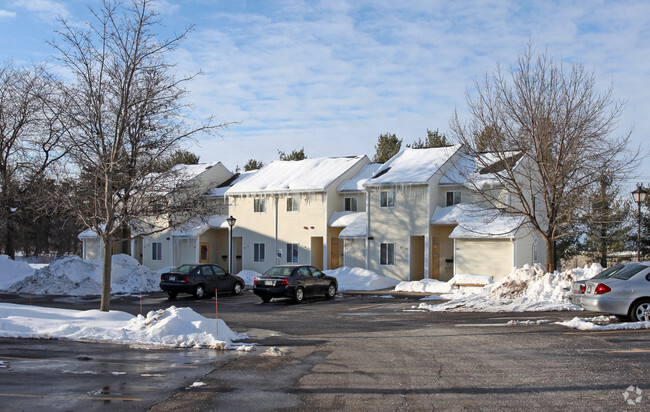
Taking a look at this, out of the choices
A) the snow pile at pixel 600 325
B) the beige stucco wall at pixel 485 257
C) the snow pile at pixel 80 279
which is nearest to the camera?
the snow pile at pixel 600 325

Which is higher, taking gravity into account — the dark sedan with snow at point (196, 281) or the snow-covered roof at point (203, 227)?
the snow-covered roof at point (203, 227)

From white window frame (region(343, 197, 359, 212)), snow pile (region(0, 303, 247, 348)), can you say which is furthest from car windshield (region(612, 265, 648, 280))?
white window frame (region(343, 197, 359, 212))

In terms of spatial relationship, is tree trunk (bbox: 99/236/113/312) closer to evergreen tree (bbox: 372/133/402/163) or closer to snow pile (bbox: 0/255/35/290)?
snow pile (bbox: 0/255/35/290)

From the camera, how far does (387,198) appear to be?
118ft

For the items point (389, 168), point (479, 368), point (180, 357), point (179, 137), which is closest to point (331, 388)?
point (479, 368)

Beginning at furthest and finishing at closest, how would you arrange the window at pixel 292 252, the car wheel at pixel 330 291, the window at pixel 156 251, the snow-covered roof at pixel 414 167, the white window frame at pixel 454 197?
the window at pixel 156 251 < the window at pixel 292 252 < the snow-covered roof at pixel 414 167 < the white window frame at pixel 454 197 < the car wheel at pixel 330 291

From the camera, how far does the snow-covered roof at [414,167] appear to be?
115 feet

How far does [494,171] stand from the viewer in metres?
23.2

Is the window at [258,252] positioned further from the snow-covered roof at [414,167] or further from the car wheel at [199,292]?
the car wheel at [199,292]

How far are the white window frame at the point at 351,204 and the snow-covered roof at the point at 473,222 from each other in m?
6.25

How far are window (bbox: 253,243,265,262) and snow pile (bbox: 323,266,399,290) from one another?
8148 mm

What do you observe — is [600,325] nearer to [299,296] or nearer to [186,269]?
[299,296]

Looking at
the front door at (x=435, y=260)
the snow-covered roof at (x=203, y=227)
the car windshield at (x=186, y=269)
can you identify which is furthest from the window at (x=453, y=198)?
the car windshield at (x=186, y=269)

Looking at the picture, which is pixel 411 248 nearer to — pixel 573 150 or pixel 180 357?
pixel 573 150
